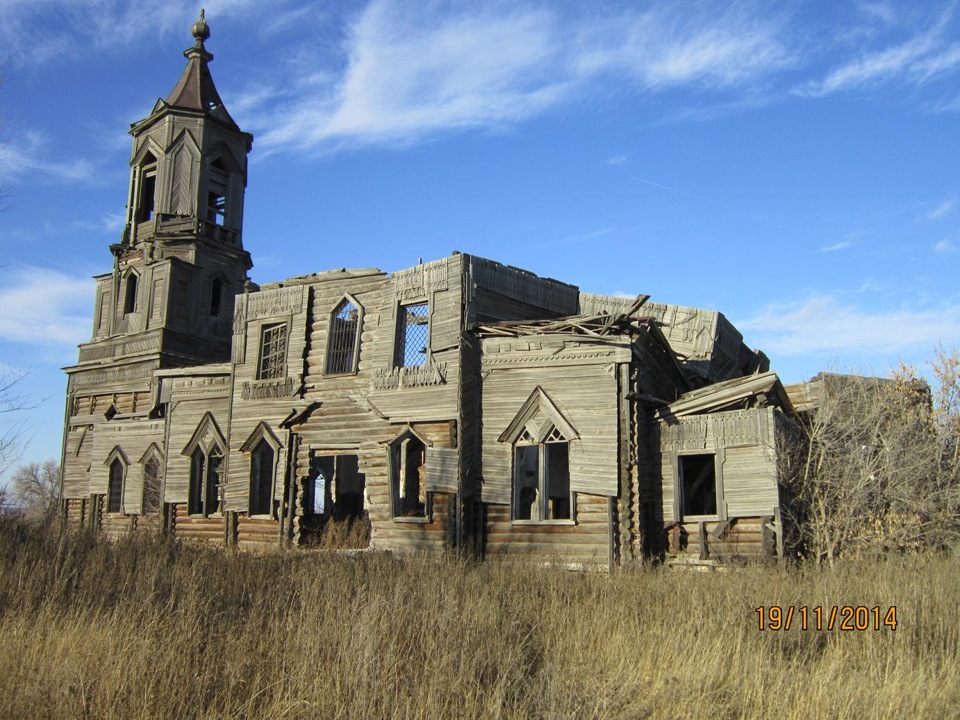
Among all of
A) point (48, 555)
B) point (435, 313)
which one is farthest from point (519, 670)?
point (435, 313)

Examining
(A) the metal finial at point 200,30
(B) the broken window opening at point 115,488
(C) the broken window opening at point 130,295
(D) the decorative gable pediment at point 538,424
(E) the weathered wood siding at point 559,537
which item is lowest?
A: (E) the weathered wood siding at point 559,537

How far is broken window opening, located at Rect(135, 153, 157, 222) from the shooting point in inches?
1340

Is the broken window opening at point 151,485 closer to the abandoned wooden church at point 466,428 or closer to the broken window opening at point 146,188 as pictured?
the abandoned wooden church at point 466,428

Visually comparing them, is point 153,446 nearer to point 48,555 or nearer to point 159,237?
point 159,237

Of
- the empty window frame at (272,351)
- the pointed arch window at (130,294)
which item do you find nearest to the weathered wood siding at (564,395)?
the empty window frame at (272,351)

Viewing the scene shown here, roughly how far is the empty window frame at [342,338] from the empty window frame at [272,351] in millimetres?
1714

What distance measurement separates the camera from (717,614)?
10453mm

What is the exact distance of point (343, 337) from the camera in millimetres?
21625

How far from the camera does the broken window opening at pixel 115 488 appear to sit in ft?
92.0

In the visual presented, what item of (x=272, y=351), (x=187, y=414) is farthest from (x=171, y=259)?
(x=272, y=351)

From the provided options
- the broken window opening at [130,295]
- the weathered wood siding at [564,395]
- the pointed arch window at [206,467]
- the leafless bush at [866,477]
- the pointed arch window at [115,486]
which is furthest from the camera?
the broken window opening at [130,295]

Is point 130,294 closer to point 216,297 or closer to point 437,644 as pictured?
point 216,297

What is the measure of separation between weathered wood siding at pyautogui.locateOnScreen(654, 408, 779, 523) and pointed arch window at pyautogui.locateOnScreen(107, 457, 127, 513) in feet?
63.0

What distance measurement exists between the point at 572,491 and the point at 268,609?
28.6 ft
